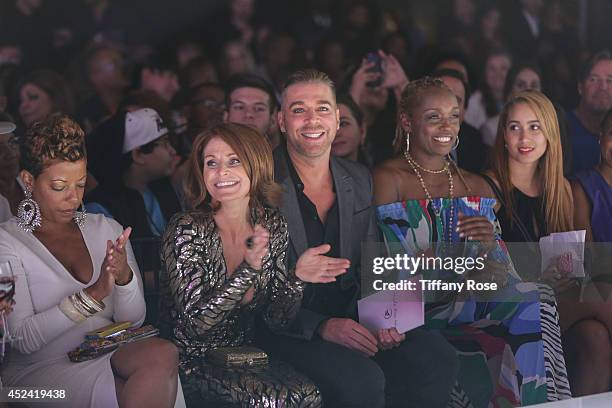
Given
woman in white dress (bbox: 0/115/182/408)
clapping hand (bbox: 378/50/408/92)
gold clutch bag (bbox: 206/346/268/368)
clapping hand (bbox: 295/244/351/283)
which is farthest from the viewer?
clapping hand (bbox: 378/50/408/92)

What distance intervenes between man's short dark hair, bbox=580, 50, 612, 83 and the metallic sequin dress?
5.85 ft

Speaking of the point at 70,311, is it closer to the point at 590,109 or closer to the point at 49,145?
the point at 49,145

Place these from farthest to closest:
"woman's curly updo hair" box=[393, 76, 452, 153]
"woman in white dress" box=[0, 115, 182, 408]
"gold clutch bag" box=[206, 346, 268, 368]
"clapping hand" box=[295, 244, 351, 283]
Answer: "woman's curly updo hair" box=[393, 76, 452, 153]
"clapping hand" box=[295, 244, 351, 283]
"gold clutch bag" box=[206, 346, 268, 368]
"woman in white dress" box=[0, 115, 182, 408]

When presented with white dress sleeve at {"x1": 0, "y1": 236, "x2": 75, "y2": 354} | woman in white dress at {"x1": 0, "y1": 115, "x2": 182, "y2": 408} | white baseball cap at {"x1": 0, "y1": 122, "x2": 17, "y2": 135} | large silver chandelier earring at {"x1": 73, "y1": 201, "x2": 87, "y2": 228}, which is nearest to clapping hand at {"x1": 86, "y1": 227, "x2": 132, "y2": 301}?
woman in white dress at {"x1": 0, "y1": 115, "x2": 182, "y2": 408}

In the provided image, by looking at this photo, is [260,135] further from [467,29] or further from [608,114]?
[608,114]

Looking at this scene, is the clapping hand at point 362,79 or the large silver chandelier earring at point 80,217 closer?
the large silver chandelier earring at point 80,217

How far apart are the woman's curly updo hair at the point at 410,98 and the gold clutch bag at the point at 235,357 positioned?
1273 millimetres

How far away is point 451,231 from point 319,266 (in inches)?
27.8

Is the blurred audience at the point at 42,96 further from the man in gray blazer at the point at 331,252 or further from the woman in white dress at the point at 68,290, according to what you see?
the man in gray blazer at the point at 331,252

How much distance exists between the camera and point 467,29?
4910mm

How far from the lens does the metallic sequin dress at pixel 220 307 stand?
4.24 meters

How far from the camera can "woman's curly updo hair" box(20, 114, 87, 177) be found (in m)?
4.30

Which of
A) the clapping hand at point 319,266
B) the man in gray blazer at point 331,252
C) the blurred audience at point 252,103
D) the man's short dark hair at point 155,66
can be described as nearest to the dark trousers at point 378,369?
the man in gray blazer at point 331,252

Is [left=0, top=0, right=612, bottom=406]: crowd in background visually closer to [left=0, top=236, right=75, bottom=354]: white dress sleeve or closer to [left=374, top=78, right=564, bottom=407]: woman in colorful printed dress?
[left=374, top=78, right=564, bottom=407]: woman in colorful printed dress
